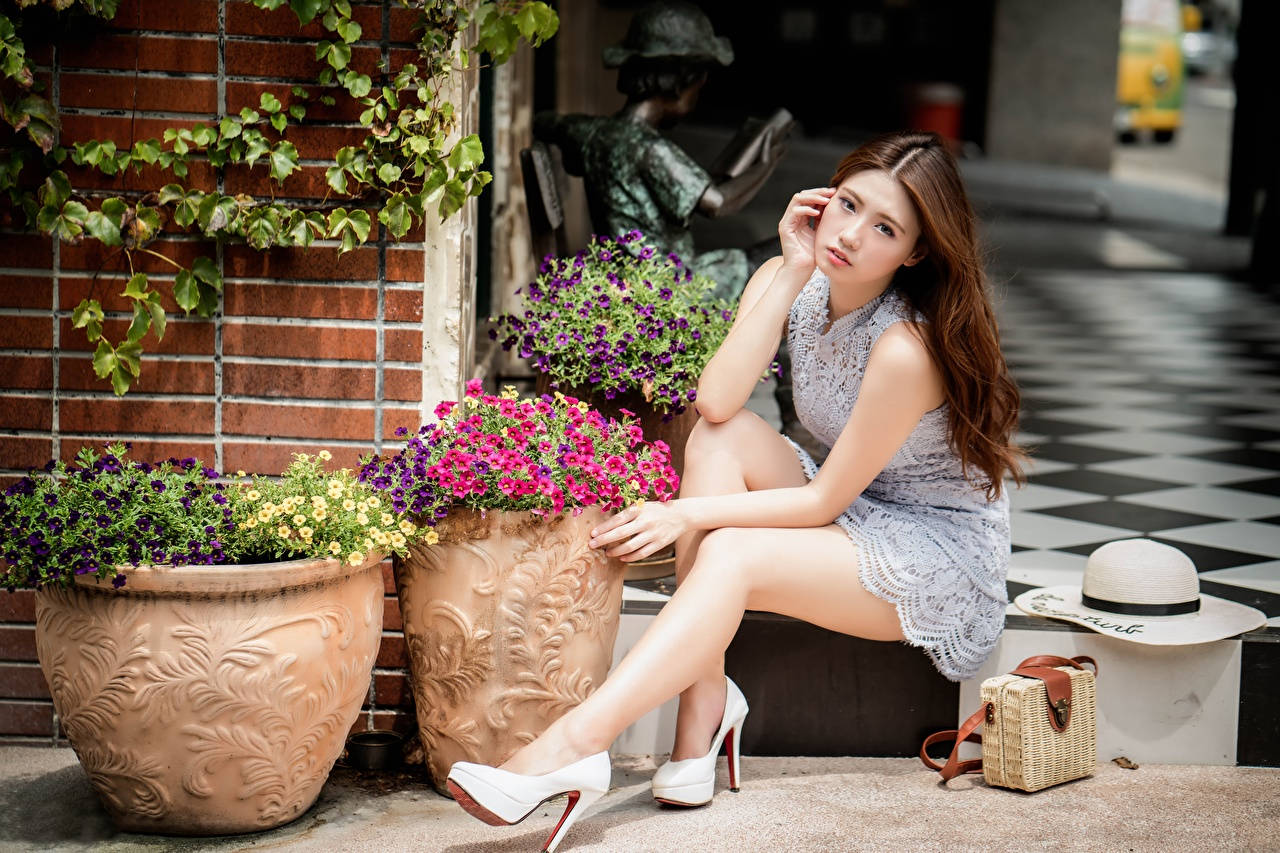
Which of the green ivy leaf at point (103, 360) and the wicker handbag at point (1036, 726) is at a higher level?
the green ivy leaf at point (103, 360)

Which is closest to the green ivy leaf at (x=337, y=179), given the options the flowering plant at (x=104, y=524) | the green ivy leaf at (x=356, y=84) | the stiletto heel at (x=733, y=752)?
the green ivy leaf at (x=356, y=84)

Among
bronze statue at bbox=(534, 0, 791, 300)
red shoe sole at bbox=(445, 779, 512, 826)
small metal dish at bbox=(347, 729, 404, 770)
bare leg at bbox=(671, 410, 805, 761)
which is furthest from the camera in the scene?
bronze statue at bbox=(534, 0, 791, 300)

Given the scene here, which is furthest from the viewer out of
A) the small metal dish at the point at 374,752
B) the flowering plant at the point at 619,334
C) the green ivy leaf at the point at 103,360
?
the flowering plant at the point at 619,334

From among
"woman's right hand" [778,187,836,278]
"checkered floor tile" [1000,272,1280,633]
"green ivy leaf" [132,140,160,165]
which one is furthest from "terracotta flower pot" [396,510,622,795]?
"checkered floor tile" [1000,272,1280,633]

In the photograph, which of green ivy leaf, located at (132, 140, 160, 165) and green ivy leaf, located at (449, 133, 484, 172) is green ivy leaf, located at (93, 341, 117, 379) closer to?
green ivy leaf, located at (132, 140, 160, 165)

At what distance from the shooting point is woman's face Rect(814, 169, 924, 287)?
9.23 feet

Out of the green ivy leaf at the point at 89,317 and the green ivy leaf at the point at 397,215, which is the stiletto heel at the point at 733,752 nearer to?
the green ivy leaf at the point at 397,215

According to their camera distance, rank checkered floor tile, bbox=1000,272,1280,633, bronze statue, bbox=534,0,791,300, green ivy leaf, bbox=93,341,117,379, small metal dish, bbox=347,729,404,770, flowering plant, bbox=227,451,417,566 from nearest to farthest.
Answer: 1. flowering plant, bbox=227,451,417,566
2. green ivy leaf, bbox=93,341,117,379
3. small metal dish, bbox=347,729,404,770
4. bronze statue, bbox=534,0,791,300
5. checkered floor tile, bbox=1000,272,1280,633

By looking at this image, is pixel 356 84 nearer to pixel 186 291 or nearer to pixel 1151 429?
pixel 186 291

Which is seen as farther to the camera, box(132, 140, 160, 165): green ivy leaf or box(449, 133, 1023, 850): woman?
box(132, 140, 160, 165): green ivy leaf

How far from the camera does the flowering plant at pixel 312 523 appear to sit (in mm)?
2695

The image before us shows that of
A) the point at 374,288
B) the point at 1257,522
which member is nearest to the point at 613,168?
the point at 374,288

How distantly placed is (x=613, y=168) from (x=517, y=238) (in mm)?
2023

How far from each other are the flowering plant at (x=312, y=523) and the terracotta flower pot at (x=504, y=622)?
98 millimetres
